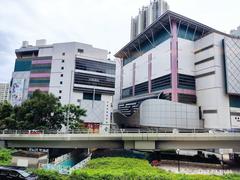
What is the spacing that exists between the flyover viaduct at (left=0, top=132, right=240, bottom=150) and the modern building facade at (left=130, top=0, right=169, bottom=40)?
114424 mm

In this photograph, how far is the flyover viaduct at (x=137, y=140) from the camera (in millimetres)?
32156

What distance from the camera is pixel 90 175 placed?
16062 mm

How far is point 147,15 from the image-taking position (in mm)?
142000

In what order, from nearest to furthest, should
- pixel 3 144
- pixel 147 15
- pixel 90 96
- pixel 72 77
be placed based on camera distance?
pixel 3 144 → pixel 72 77 → pixel 90 96 → pixel 147 15

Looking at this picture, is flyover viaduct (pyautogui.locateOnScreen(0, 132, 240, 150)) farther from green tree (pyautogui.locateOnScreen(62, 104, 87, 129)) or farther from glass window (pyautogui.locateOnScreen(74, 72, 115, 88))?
glass window (pyautogui.locateOnScreen(74, 72, 115, 88))

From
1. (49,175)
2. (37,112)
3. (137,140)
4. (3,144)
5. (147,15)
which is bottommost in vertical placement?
(49,175)

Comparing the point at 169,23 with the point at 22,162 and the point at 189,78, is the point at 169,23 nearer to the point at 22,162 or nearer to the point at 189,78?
the point at 189,78

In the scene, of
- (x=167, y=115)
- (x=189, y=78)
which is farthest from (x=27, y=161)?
(x=189, y=78)

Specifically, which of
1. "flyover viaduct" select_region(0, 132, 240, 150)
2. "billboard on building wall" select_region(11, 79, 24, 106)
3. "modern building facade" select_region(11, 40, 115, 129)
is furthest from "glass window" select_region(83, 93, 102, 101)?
"flyover viaduct" select_region(0, 132, 240, 150)

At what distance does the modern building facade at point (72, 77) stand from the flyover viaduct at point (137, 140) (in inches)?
1524

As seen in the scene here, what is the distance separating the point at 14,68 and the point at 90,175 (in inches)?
3176

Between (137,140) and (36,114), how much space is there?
24.3 m

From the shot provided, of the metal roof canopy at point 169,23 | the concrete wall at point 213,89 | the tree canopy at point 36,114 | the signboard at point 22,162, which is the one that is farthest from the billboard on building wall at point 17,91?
the concrete wall at point 213,89

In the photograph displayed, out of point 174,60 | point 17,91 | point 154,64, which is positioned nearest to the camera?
point 174,60
